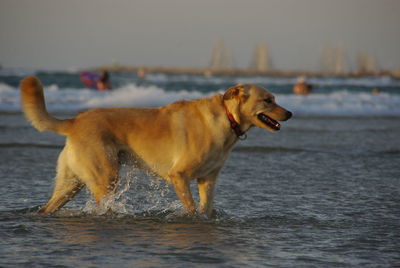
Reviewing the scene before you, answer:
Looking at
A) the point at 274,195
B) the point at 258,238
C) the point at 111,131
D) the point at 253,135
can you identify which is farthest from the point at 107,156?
the point at 253,135

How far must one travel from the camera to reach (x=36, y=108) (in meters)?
5.44

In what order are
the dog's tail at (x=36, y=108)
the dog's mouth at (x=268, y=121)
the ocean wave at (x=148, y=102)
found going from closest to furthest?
the dog's tail at (x=36, y=108)
the dog's mouth at (x=268, y=121)
the ocean wave at (x=148, y=102)

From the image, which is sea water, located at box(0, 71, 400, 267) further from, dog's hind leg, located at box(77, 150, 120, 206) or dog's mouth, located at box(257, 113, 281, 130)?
dog's mouth, located at box(257, 113, 281, 130)

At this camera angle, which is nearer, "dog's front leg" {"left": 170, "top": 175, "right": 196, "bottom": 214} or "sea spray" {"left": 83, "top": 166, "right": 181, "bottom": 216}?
"dog's front leg" {"left": 170, "top": 175, "right": 196, "bottom": 214}

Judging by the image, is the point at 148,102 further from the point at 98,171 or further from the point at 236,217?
the point at 98,171

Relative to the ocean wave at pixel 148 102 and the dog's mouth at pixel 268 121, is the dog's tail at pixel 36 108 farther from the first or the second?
the ocean wave at pixel 148 102

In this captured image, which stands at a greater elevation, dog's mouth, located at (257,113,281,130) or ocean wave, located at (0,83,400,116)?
dog's mouth, located at (257,113,281,130)

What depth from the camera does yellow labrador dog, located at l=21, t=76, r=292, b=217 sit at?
17.7ft

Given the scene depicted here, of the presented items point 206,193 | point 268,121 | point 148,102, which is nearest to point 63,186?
point 206,193

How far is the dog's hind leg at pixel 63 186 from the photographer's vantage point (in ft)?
18.1

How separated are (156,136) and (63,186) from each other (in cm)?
103

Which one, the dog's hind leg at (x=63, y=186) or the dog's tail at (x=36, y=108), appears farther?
the dog's hind leg at (x=63, y=186)

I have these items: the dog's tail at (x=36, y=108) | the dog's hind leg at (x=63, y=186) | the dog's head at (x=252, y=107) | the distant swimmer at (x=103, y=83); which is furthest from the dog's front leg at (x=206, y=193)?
the distant swimmer at (x=103, y=83)

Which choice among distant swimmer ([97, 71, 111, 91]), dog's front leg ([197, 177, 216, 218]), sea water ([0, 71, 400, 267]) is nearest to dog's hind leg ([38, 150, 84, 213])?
sea water ([0, 71, 400, 267])
